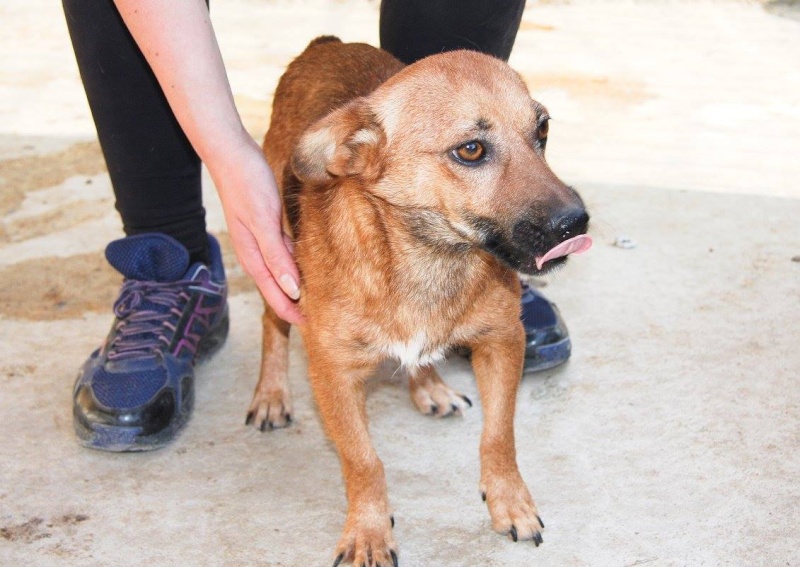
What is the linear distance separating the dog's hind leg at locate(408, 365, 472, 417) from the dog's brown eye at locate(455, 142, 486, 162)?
90 cm

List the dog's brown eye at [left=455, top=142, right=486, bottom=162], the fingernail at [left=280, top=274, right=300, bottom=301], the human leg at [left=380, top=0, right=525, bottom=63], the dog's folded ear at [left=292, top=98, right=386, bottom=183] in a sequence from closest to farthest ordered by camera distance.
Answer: the dog's brown eye at [left=455, top=142, right=486, bottom=162]
the dog's folded ear at [left=292, top=98, right=386, bottom=183]
the fingernail at [left=280, top=274, right=300, bottom=301]
the human leg at [left=380, top=0, right=525, bottom=63]

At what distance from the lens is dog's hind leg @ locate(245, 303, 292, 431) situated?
9.86 ft

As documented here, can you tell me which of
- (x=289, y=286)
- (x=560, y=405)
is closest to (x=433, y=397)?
(x=560, y=405)

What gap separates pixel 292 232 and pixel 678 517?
138 centimetres

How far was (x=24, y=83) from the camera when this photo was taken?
6477mm

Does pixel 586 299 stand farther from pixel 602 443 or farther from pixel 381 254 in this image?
pixel 381 254

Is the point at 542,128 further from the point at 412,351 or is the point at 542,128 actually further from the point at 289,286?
the point at 289,286

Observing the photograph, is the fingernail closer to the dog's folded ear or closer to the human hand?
the human hand

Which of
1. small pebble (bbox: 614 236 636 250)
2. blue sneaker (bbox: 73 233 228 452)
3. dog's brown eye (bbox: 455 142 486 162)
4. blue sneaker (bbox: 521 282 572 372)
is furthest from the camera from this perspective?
small pebble (bbox: 614 236 636 250)

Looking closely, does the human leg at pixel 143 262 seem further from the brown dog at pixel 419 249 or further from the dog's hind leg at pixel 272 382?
the brown dog at pixel 419 249

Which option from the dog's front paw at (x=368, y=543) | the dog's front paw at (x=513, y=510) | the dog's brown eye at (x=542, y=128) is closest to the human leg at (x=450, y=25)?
the dog's brown eye at (x=542, y=128)

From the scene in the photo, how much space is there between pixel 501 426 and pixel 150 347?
120 cm

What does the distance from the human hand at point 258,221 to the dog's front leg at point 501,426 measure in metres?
0.55

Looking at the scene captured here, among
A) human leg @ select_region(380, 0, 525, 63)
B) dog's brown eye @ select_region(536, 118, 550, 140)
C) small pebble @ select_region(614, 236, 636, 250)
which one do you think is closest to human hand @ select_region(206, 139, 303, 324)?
dog's brown eye @ select_region(536, 118, 550, 140)
